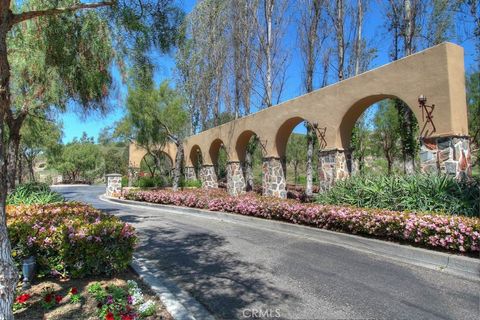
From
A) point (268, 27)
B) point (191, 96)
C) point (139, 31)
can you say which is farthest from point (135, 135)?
point (139, 31)

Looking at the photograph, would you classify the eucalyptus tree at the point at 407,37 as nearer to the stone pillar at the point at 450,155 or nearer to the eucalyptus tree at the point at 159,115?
the stone pillar at the point at 450,155

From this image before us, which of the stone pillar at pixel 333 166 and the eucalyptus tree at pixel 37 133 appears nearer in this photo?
the stone pillar at pixel 333 166

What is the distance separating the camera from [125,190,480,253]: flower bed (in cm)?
553

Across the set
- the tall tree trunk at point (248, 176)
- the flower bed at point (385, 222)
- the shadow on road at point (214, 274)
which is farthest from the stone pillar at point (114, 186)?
the shadow on road at point (214, 274)

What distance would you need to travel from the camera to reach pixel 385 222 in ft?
21.6

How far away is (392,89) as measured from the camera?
29.5ft

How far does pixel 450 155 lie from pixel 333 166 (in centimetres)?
374

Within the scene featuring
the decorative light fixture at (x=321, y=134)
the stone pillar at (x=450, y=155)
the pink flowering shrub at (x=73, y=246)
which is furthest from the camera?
the decorative light fixture at (x=321, y=134)

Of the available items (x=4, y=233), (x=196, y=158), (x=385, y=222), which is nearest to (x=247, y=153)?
(x=196, y=158)

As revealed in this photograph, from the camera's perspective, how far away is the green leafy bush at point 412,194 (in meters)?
6.64

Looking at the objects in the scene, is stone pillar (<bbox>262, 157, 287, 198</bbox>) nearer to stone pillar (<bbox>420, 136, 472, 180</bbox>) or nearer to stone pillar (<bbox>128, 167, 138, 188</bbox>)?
stone pillar (<bbox>420, 136, 472, 180</bbox>)

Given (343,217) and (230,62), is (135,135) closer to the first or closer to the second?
(230,62)

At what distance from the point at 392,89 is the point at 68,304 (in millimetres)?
8578

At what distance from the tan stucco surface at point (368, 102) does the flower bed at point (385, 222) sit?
2660 millimetres
